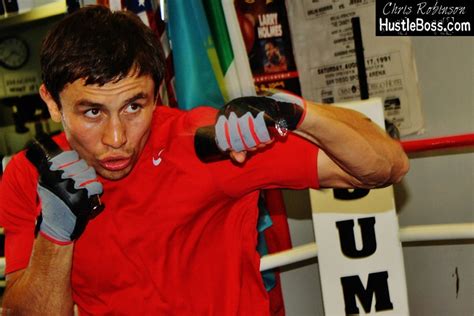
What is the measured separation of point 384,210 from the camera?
190cm

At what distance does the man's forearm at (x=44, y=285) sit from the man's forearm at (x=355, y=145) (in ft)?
2.09

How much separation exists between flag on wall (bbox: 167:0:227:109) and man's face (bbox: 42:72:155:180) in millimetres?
553

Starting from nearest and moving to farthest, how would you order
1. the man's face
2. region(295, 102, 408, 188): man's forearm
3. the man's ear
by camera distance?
region(295, 102, 408, 188): man's forearm → the man's face → the man's ear

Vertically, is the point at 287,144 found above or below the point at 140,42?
below

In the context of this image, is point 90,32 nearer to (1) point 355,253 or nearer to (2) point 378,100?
(2) point 378,100

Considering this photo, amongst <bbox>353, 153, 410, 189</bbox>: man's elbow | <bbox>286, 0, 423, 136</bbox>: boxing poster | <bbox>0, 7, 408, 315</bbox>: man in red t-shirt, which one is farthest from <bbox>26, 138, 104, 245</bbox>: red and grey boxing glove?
<bbox>286, 0, 423, 136</bbox>: boxing poster

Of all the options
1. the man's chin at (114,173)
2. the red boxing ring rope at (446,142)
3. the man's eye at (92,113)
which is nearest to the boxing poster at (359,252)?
the red boxing ring rope at (446,142)

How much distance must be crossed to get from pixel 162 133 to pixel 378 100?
66cm

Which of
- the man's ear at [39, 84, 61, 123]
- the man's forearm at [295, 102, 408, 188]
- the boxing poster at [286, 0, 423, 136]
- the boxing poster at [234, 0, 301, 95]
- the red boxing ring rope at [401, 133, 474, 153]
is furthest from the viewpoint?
the boxing poster at [234, 0, 301, 95]

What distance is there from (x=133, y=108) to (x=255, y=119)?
382mm

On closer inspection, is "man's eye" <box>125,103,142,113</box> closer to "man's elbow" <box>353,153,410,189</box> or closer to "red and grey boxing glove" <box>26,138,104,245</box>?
"red and grey boxing glove" <box>26,138,104,245</box>

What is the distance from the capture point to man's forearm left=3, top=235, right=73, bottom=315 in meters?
1.47

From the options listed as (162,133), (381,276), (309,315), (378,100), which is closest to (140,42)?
(162,133)

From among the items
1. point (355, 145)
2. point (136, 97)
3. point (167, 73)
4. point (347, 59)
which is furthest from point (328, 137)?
point (347, 59)
